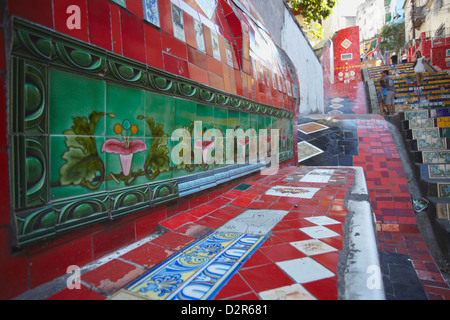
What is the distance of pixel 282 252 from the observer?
3.84 feet

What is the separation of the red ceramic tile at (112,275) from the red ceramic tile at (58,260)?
81 mm

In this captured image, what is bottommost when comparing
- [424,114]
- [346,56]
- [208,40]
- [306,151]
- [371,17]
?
[306,151]

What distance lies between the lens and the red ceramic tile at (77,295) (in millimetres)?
853

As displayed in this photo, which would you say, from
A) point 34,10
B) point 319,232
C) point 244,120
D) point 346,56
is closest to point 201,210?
point 319,232

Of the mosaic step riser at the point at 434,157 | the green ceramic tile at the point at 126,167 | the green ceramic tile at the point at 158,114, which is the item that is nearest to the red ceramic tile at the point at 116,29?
the green ceramic tile at the point at 158,114

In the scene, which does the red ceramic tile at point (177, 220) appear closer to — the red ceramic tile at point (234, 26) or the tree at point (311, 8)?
the red ceramic tile at point (234, 26)

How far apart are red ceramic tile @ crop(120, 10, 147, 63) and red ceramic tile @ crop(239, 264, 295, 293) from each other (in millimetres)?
1161

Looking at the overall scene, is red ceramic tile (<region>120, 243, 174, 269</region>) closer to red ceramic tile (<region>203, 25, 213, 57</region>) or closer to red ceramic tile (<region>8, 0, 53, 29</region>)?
red ceramic tile (<region>8, 0, 53, 29</region>)

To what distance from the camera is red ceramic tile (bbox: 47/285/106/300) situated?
85 cm

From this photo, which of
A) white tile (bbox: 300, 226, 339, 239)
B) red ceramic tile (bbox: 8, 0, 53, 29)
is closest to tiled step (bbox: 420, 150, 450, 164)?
white tile (bbox: 300, 226, 339, 239)

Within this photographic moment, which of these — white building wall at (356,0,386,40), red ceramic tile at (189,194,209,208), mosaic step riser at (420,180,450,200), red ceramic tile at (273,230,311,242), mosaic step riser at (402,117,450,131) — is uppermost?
white building wall at (356,0,386,40)

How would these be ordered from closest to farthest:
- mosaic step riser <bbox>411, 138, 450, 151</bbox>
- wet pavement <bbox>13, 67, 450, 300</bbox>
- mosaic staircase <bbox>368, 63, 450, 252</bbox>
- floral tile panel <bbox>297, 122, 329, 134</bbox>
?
wet pavement <bbox>13, 67, 450, 300</bbox>, mosaic staircase <bbox>368, 63, 450, 252</bbox>, mosaic step riser <bbox>411, 138, 450, 151</bbox>, floral tile panel <bbox>297, 122, 329, 134</bbox>

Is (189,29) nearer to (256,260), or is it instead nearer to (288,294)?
(256,260)

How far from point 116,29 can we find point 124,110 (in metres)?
→ 0.38
